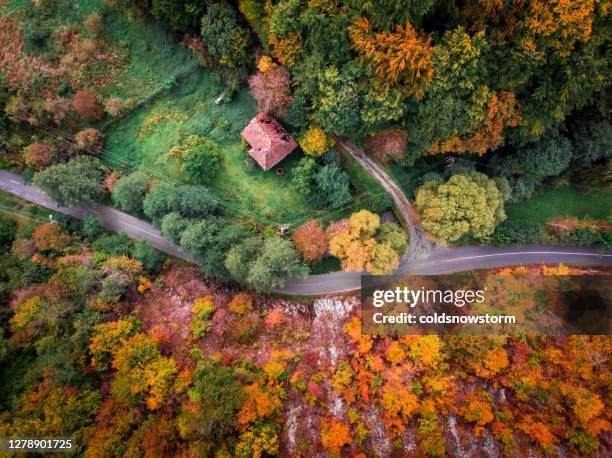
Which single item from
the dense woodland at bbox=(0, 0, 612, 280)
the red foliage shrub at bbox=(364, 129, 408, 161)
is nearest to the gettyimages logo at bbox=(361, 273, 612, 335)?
the dense woodland at bbox=(0, 0, 612, 280)

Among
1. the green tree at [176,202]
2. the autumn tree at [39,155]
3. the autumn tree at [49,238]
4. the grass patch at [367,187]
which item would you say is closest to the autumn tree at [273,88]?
the grass patch at [367,187]

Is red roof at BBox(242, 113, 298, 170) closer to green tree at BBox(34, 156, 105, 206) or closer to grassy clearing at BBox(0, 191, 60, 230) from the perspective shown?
green tree at BBox(34, 156, 105, 206)

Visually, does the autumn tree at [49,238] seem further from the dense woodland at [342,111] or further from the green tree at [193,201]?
the green tree at [193,201]

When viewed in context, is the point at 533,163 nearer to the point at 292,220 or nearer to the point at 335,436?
the point at 292,220

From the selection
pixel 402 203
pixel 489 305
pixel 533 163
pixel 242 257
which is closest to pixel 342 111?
pixel 402 203

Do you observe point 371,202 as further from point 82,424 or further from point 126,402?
point 82,424

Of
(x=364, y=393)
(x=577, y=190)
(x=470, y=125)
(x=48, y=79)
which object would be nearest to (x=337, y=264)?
(x=364, y=393)
